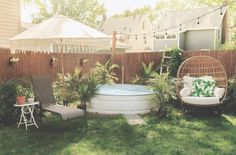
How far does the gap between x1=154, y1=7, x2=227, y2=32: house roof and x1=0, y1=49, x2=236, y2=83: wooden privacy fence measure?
11.6 m

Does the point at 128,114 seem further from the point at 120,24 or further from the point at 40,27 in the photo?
the point at 120,24

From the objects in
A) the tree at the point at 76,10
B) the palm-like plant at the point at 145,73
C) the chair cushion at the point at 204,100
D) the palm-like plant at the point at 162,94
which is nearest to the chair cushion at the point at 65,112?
the palm-like plant at the point at 162,94

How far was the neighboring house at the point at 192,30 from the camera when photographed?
21203mm

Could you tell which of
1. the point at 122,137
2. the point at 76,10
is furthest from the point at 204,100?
the point at 76,10

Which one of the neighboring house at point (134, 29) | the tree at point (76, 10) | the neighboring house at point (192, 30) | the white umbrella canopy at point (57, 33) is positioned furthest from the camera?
the tree at point (76, 10)

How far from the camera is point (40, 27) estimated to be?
7.12 m

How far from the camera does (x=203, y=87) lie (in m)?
7.89

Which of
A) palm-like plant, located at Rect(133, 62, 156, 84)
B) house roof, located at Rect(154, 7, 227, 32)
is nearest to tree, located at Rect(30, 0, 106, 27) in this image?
house roof, located at Rect(154, 7, 227, 32)

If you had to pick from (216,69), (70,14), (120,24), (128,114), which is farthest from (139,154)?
(70,14)

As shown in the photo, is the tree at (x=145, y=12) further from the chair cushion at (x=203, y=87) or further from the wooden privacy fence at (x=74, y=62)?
the chair cushion at (x=203, y=87)

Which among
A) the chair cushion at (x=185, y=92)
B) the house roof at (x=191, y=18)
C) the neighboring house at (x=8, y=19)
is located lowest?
the chair cushion at (x=185, y=92)

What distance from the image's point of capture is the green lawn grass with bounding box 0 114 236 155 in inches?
192

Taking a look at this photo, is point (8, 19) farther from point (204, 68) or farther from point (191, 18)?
point (191, 18)

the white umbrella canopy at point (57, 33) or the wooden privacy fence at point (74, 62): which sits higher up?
the white umbrella canopy at point (57, 33)
